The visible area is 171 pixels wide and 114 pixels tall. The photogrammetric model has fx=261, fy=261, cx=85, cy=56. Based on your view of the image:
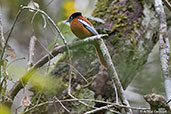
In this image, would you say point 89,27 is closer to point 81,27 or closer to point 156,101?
point 81,27

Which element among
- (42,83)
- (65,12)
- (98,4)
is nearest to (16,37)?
(65,12)

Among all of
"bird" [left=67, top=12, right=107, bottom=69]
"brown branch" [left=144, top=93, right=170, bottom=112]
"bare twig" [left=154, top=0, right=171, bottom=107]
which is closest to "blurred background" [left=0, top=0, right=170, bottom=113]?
"bird" [left=67, top=12, right=107, bottom=69]

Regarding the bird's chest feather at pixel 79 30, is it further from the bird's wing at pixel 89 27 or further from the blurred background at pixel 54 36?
the blurred background at pixel 54 36

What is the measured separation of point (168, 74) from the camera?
2.04m

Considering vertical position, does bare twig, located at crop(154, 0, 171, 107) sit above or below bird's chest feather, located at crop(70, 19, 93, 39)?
below

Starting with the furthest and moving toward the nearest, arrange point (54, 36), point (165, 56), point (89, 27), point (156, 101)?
point (54, 36) → point (89, 27) → point (165, 56) → point (156, 101)

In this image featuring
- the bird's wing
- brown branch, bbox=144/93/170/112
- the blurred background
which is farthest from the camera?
the blurred background

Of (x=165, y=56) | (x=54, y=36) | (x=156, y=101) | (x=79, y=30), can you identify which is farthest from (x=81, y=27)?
(x=156, y=101)

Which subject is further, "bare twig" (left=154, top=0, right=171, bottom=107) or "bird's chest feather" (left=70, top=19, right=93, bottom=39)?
"bird's chest feather" (left=70, top=19, right=93, bottom=39)

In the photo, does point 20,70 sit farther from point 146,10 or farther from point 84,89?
point 146,10

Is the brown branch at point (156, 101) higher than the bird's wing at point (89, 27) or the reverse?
the reverse

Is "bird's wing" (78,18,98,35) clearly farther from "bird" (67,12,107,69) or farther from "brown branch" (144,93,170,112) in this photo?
"brown branch" (144,93,170,112)

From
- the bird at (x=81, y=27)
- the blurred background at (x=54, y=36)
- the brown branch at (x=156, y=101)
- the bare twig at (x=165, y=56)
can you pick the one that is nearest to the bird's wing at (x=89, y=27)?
the bird at (x=81, y=27)

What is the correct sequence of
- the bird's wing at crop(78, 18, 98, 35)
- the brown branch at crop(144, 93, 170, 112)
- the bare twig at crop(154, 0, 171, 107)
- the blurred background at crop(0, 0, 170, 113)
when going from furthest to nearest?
1. the blurred background at crop(0, 0, 170, 113)
2. the bird's wing at crop(78, 18, 98, 35)
3. the bare twig at crop(154, 0, 171, 107)
4. the brown branch at crop(144, 93, 170, 112)
